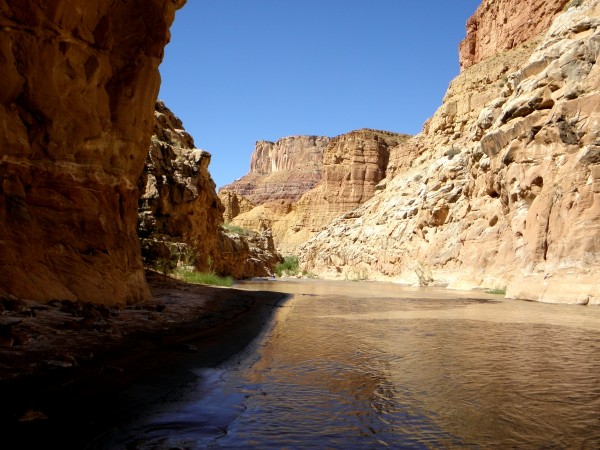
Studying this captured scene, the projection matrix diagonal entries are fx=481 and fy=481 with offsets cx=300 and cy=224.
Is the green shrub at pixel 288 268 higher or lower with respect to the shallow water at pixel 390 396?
higher

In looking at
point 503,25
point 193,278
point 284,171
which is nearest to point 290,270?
point 503,25

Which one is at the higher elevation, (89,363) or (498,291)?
(498,291)

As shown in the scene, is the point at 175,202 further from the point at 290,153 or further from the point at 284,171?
the point at 290,153

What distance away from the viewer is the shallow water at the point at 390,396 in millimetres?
3496

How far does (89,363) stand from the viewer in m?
4.98

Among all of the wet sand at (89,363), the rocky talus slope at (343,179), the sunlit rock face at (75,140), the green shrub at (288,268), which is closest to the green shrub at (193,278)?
the sunlit rock face at (75,140)

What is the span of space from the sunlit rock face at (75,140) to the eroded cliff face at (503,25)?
51.8 m

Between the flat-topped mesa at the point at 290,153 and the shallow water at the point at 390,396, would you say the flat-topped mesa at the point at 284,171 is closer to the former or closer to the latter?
the flat-topped mesa at the point at 290,153

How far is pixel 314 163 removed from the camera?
17450cm

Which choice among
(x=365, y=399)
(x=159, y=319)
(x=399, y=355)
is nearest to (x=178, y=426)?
(x=365, y=399)

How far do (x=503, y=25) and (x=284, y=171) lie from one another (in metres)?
124

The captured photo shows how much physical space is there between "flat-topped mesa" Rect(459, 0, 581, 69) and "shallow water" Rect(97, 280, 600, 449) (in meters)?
54.6

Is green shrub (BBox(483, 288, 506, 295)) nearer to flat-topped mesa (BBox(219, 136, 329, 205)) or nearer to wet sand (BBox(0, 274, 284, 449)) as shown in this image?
wet sand (BBox(0, 274, 284, 449))

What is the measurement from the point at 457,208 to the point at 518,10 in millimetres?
35910
